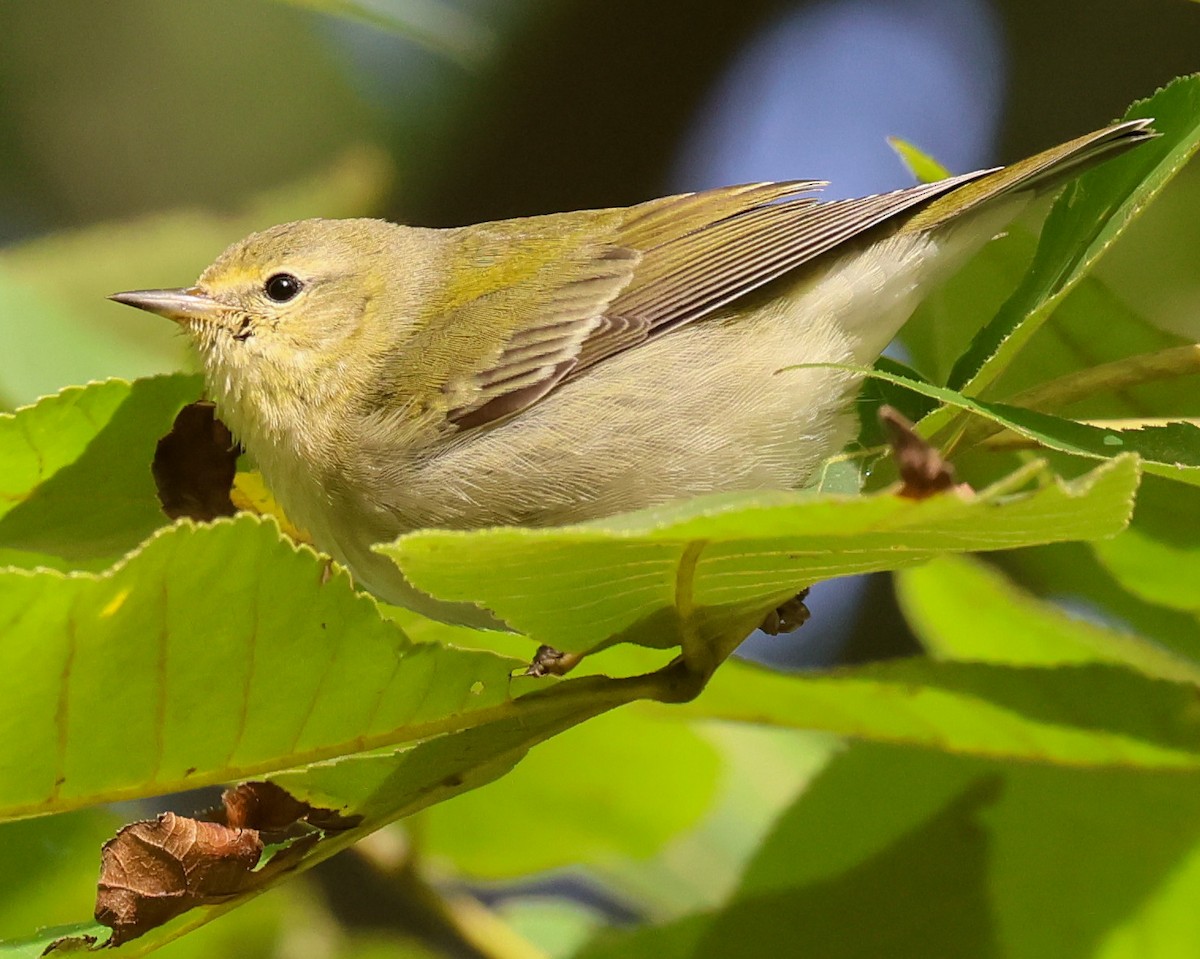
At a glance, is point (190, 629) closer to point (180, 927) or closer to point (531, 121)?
point (180, 927)

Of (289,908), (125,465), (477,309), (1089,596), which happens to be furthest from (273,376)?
(1089,596)

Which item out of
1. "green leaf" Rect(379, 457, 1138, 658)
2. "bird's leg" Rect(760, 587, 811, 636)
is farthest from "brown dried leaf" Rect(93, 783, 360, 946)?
"bird's leg" Rect(760, 587, 811, 636)

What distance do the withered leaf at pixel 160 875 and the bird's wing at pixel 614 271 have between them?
42.3 inches

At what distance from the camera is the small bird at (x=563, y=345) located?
2275mm

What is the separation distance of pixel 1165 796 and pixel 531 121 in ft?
13.4

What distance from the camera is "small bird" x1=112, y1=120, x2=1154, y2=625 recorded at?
2.28 metres

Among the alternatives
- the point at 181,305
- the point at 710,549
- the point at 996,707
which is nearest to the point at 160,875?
the point at 710,549

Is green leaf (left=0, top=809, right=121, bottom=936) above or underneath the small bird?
underneath

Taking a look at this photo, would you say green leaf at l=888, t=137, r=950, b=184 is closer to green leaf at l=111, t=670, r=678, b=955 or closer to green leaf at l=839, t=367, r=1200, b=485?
green leaf at l=839, t=367, r=1200, b=485

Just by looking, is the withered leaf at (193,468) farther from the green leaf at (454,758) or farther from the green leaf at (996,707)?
the green leaf at (996,707)

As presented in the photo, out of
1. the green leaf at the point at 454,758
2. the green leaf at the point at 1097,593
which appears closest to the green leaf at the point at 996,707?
the green leaf at the point at 1097,593

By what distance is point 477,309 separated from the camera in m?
2.63

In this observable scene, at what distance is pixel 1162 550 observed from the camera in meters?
2.13

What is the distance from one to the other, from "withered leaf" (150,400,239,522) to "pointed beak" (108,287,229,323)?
2.14 ft
